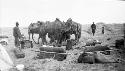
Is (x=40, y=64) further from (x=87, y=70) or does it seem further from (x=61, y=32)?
(x=61, y=32)

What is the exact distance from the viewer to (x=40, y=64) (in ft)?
30.5

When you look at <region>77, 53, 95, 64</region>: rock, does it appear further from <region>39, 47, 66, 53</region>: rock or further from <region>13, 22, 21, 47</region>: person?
<region>13, 22, 21, 47</region>: person

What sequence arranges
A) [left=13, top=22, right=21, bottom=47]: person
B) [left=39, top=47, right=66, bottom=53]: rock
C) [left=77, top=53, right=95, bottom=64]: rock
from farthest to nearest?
[left=13, top=22, right=21, bottom=47]: person
[left=39, top=47, right=66, bottom=53]: rock
[left=77, top=53, right=95, bottom=64]: rock

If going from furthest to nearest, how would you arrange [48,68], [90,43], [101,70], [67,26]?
[67,26] < [90,43] < [48,68] < [101,70]

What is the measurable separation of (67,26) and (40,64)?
5820 mm

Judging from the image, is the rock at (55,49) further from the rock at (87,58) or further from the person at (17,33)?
the person at (17,33)

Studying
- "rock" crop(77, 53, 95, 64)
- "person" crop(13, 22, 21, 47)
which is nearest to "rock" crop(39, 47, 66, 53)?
"rock" crop(77, 53, 95, 64)

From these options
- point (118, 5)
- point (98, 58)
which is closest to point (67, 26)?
point (118, 5)

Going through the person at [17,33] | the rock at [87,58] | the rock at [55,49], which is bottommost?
the rock at [87,58]

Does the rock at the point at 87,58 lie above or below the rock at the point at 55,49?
below

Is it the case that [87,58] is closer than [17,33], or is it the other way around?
[87,58]

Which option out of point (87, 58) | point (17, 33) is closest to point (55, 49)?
point (87, 58)

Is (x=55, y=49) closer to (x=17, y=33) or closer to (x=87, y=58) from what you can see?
(x=87, y=58)

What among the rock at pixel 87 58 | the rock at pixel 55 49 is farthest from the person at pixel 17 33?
the rock at pixel 87 58
